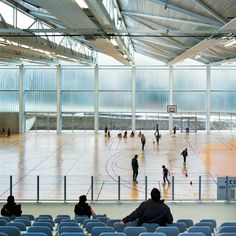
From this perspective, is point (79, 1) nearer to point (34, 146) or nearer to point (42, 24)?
point (42, 24)

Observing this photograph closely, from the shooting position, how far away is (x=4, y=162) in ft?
101

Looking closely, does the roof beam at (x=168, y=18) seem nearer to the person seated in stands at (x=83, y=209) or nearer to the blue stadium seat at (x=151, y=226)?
the person seated in stands at (x=83, y=209)

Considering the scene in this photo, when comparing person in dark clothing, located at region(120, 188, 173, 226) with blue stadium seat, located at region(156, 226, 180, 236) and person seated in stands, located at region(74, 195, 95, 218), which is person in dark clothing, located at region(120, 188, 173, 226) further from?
person seated in stands, located at region(74, 195, 95, 218)

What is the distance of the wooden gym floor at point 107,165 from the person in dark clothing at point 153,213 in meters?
11.3

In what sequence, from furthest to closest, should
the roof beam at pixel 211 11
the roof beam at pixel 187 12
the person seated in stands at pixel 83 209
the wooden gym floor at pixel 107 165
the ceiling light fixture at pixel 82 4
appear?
1. the wooden gym floor at pixel 107 165
2. the roof beam at pixel 187 12
3. the roof beam at pixel 211 11
4. the ceiling light fixture at pixel 82 4
5. the person seated in stands at pixel 83 209

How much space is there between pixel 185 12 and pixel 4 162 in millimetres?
18753

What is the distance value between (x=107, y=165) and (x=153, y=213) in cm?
2179

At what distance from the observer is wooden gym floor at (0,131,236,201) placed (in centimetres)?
2102

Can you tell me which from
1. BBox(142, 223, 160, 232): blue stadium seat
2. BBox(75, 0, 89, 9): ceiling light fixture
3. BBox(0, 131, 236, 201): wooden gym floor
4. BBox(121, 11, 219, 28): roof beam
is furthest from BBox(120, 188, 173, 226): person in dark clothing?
BBox(121, 11, 219, 28): roof beam

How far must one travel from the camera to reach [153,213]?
791 centimetres

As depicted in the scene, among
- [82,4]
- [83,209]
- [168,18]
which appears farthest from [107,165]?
[82,4]

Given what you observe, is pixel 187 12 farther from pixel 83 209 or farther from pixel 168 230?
pixel 168 230

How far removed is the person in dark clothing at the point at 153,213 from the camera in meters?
7.86

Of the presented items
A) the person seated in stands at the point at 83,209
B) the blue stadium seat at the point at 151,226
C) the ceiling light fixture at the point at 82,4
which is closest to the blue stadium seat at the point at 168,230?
the blue stadium seat at the point at 151,226
